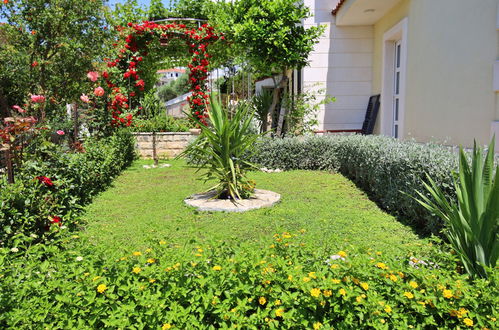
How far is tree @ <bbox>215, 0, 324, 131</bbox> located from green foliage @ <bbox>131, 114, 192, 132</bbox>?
3.35 m

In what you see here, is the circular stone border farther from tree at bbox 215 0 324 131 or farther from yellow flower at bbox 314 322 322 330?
tree at bbox 215 0 324 131

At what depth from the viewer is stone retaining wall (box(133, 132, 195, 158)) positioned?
36.8 feet

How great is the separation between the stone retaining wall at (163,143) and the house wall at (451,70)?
238 inches

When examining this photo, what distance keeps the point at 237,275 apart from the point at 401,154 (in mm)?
3523

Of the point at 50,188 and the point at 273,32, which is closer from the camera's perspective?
the point at 50,188

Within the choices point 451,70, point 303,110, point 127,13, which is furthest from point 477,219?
point 127,13

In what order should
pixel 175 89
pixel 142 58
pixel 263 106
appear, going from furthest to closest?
pixel 175 89
pixel 142 58
pixel 263 106

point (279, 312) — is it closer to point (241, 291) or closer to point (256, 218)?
point (241, 291)

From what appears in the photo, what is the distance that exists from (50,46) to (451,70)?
860cm

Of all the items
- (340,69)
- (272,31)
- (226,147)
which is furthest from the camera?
(340,69)

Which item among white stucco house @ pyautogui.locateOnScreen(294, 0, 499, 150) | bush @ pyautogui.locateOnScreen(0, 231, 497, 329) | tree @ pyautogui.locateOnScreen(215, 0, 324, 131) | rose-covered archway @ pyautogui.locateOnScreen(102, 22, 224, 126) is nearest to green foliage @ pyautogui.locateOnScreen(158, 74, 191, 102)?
rose-covered archway @ pyautogui.locateOnScreen(102, 22, 224, 126)

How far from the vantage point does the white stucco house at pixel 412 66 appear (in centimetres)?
507

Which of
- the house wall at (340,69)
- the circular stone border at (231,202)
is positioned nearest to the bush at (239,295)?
the circular stone border at (231,202)

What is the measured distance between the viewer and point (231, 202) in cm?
560
